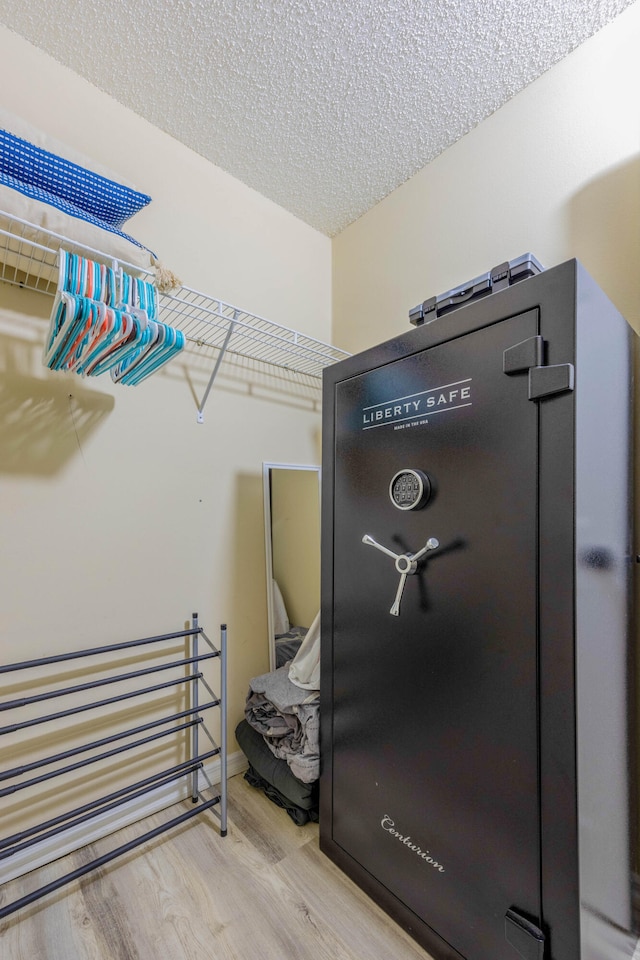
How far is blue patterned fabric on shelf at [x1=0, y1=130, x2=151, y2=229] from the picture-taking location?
117 cm

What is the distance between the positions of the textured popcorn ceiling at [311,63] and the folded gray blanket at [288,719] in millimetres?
2203

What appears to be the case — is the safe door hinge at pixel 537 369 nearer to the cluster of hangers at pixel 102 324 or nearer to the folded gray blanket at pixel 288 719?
the cluster of hangers at pixel 102 324

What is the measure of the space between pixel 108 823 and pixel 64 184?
2.04 metres

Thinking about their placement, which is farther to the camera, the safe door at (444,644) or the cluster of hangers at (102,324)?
the cluster of hangers at (102,324)

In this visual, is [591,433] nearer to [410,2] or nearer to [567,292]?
[567,292]

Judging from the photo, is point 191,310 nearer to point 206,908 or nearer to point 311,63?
point 311,63

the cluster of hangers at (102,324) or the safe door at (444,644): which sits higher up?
the cluster of hangers at (102,324)

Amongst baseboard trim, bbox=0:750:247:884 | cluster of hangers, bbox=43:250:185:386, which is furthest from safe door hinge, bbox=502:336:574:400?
baseboard trim, bbox=0:750:247:884

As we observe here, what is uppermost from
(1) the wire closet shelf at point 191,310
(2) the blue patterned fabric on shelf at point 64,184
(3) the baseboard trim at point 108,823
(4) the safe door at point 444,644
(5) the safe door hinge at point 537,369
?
(2) the blue patterned fabric on shelf at point 64,184

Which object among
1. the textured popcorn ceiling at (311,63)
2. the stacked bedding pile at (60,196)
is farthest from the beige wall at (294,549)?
the textured popcorn ceiling at (311,63)

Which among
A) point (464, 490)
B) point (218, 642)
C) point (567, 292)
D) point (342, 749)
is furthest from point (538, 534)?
point (218, 642)

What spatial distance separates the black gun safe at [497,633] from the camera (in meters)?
0.87

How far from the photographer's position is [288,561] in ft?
6.51

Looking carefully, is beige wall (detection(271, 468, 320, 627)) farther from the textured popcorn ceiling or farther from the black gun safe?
the textured popcorn ceiling
